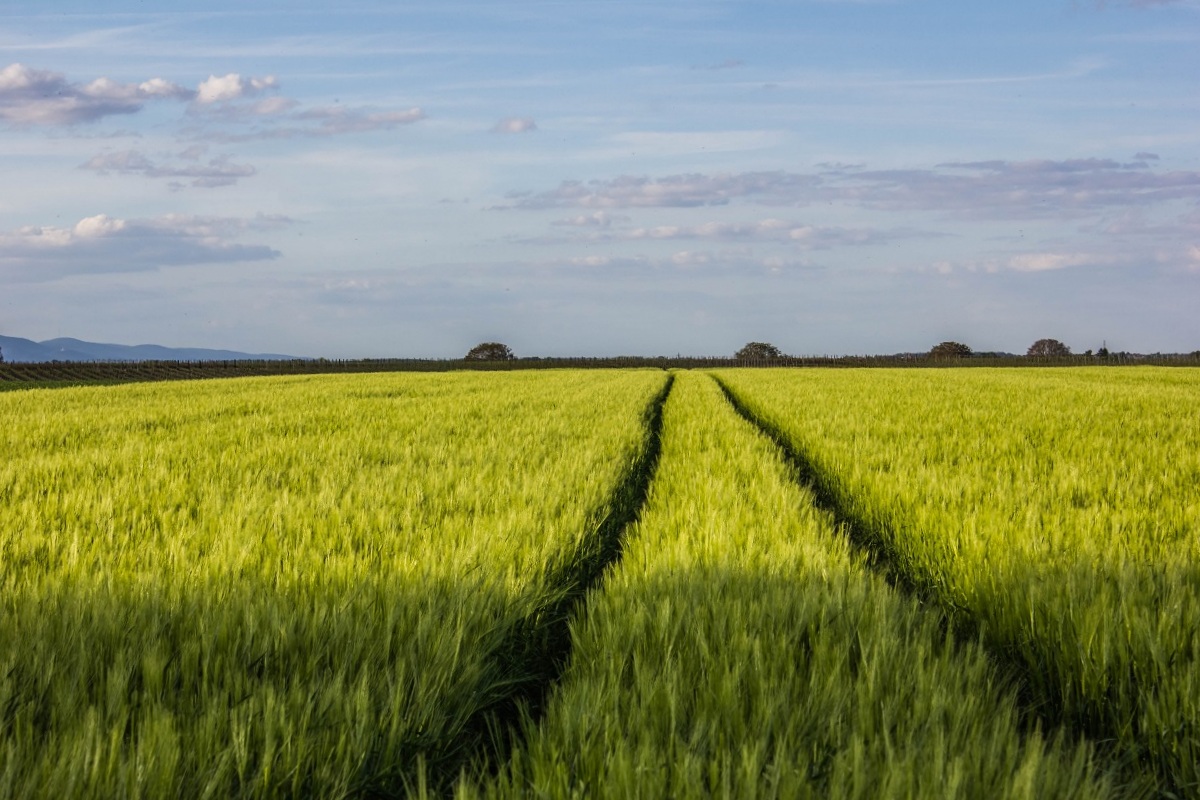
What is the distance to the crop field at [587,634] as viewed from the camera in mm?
1574

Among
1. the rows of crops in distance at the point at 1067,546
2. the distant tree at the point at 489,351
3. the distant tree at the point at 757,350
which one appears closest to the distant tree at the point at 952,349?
the distant tree at the point at 757,350

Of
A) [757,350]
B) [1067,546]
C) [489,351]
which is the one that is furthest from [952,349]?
[1067,546]

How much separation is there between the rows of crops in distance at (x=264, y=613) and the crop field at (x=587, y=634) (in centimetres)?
1

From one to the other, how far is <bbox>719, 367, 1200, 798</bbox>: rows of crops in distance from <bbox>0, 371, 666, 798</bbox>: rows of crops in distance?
5.60 ft

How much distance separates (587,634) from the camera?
8.05ft

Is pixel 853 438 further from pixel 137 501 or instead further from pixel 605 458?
pixel 137 501

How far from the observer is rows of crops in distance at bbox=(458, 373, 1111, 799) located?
1.47 metres

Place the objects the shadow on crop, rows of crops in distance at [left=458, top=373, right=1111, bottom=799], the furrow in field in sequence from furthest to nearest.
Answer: the furrow in field, the shadow on crop, rows of crops in distance at [left=458, top=373, right=1111, bottom=799]

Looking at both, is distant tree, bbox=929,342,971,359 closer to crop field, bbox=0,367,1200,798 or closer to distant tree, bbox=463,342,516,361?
distant tree, bbox=463,342,516,361

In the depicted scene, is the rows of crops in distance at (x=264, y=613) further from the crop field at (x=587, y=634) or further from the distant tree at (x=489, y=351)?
the distant tree at (x=489, y=351)

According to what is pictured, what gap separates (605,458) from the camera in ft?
20.4

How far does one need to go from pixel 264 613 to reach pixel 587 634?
38.2 inches

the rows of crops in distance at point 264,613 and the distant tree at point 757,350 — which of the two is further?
A: the distant tree at point 757,350

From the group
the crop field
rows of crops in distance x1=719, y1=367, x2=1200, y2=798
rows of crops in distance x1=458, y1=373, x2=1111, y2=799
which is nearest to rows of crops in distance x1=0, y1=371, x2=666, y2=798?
the crop field
